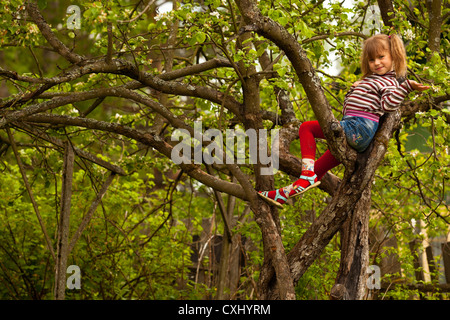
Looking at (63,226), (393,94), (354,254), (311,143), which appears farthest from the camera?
(63,226)

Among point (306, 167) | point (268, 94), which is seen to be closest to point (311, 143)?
point (306, 167)

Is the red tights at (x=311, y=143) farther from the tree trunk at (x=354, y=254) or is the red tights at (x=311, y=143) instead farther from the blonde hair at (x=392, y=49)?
the blonde hair at (x=392, y=49)

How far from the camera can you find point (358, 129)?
129 inches

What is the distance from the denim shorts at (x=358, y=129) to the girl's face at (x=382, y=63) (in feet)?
1.00

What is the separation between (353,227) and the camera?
→ 3.50 metres

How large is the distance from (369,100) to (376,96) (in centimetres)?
4

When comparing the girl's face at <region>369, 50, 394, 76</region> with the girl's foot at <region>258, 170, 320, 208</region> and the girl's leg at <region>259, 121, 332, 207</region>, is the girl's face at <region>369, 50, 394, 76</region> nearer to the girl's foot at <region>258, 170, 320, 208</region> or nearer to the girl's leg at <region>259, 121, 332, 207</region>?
the girl's leg at <region>259, 121, 332, 207</region>

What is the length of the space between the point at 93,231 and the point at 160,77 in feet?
11.3

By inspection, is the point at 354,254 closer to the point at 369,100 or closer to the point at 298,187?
the point at 298,187

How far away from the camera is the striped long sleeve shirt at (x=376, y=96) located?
3.22m

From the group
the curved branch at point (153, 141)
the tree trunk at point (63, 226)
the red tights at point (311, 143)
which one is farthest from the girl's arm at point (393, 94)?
the tree trunk at point (63, 226)

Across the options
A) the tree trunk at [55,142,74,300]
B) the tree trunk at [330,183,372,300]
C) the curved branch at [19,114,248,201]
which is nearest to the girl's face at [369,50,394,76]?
the tree trunk at [330,183,372,300]
